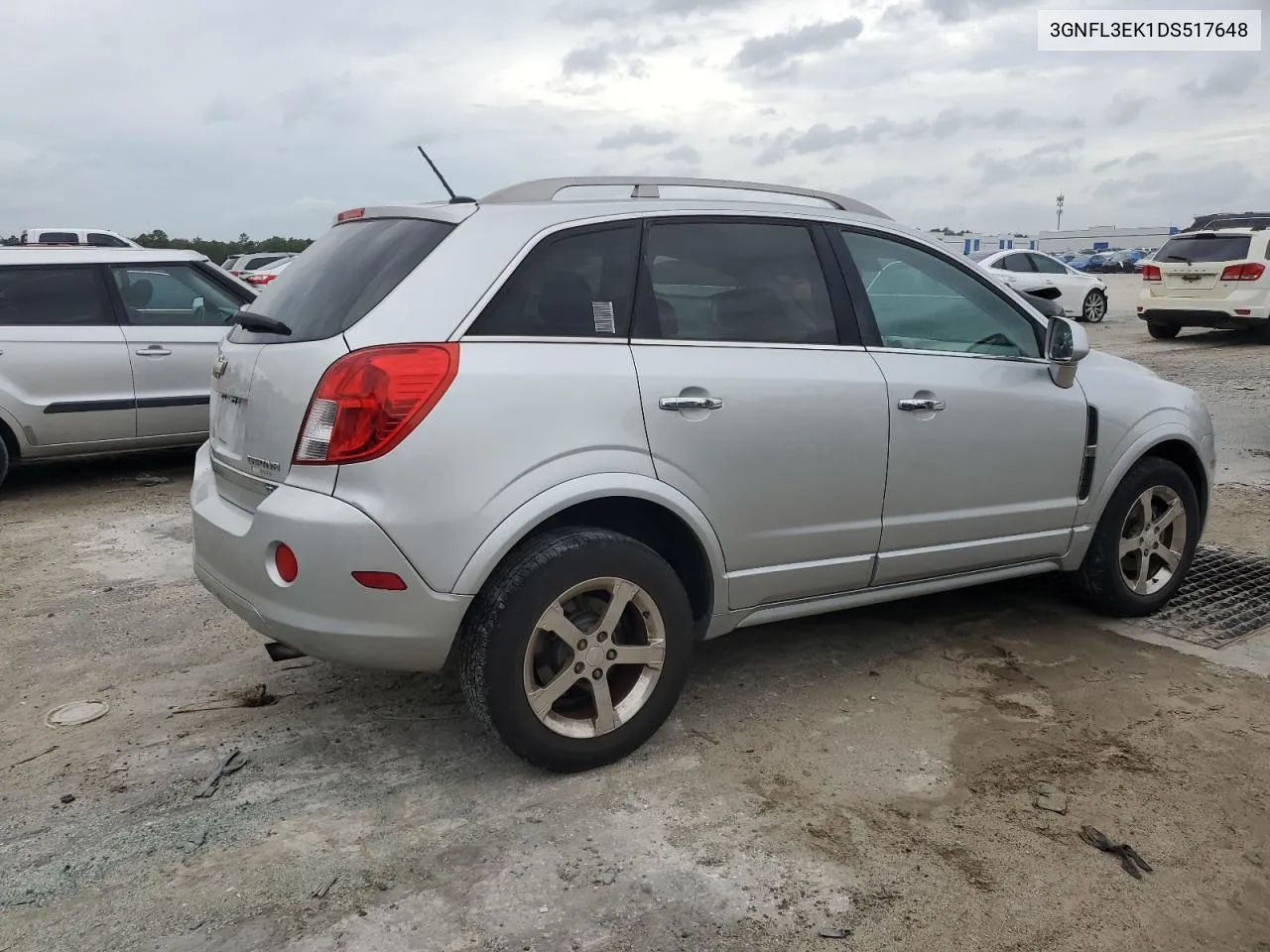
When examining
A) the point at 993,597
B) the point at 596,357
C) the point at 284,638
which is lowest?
the point at 993,597

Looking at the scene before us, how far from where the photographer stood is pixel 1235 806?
309 cm

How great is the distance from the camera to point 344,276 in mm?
3297

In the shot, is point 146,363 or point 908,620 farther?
point 146,363

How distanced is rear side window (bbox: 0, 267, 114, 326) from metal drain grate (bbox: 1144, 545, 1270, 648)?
22.1 ft

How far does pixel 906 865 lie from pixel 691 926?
0.63 m

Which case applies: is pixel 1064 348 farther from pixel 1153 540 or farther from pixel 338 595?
pixel 338 595

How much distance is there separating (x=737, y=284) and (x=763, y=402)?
44 cm

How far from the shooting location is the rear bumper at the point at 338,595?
2.90m

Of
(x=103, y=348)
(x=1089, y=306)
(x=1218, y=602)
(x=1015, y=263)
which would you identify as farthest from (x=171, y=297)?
(x=1089, y=306)

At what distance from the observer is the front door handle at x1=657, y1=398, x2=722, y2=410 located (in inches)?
128

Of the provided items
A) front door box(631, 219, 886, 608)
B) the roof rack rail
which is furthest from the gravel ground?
the roof rack rail

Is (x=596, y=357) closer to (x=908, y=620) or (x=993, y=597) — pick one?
(x=908, y=620)

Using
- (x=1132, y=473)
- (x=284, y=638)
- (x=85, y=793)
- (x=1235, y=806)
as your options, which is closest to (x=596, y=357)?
(x=284, y=638)

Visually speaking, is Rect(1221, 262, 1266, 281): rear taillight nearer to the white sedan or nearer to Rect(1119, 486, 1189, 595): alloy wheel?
the white sedan
